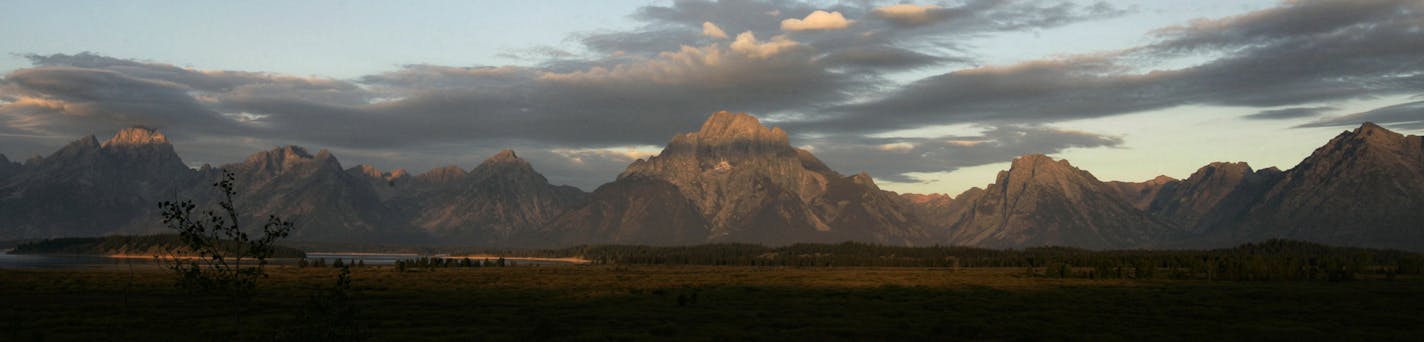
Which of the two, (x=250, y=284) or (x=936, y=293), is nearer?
(x=250, y=284)

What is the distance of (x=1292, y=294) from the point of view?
13775 centimetres

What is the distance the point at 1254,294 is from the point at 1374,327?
55.6 metres

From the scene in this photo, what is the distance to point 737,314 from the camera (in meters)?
93.8

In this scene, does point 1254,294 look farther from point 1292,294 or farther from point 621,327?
point 621,327

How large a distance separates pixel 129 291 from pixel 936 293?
341 ft

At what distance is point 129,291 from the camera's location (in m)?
128

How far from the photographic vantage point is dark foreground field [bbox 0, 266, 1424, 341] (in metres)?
74.6

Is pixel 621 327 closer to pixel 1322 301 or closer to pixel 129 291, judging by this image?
pixel 129 291

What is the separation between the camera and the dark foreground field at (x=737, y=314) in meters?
74.6

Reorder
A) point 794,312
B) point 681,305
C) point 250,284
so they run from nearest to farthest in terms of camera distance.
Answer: point 250,284
point 794,312
point 681,305

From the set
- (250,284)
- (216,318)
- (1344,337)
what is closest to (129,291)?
(216,318)

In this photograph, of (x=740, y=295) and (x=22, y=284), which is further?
(x=22, y=284)

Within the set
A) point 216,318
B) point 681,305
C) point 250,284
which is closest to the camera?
point 250,284

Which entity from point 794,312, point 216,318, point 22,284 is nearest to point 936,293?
point 794,312
